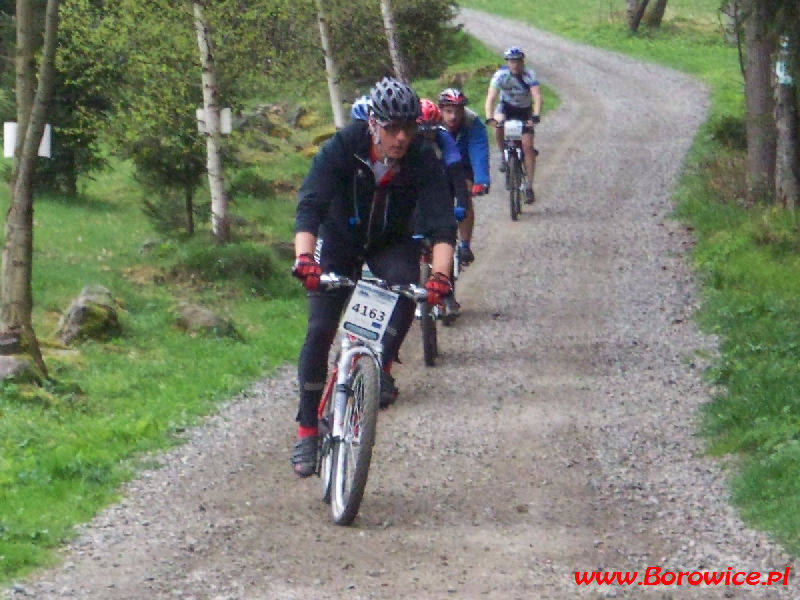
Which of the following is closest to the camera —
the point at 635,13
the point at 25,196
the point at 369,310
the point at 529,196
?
the point at 369,310

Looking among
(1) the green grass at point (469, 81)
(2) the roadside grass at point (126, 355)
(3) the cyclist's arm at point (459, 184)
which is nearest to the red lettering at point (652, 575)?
(2) the roadside grass at point (126, 355)

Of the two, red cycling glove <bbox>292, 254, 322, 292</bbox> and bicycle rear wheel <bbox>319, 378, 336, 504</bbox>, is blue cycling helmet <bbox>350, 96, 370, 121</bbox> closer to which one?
red cycling glove <bbox>292, 254, 322, 292</bbox>

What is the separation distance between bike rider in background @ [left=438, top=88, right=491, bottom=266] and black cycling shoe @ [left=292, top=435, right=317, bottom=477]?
4892 millimetres

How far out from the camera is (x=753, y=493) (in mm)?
7148

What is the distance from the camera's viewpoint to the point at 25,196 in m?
10.3

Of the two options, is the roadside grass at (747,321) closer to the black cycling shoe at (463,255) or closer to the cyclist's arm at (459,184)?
the black cycling shoe at (463,255)

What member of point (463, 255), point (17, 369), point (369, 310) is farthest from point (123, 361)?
point (369, 310)

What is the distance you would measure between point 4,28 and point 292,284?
34.8ft

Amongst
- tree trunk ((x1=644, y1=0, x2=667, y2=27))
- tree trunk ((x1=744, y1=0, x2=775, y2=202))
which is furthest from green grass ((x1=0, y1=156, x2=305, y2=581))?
tree trunk ((x1=644, y1=0, x2=667, y2=27))

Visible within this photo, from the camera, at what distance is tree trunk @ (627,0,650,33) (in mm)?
46438

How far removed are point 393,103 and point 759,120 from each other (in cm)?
1186

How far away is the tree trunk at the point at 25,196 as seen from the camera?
1011 centimetres

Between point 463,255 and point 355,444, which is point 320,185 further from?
point 463,255

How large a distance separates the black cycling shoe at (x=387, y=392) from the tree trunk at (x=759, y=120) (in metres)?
9.28
